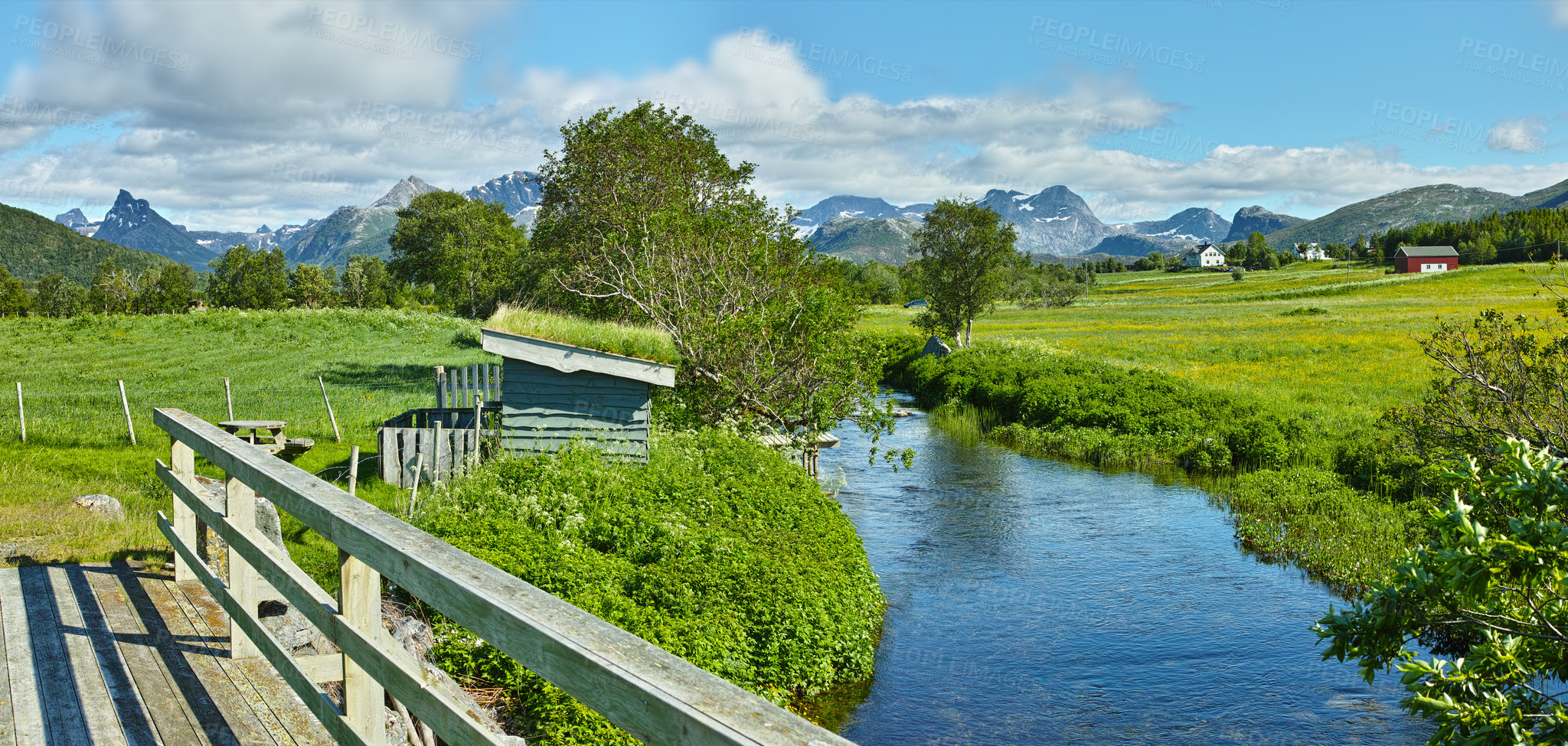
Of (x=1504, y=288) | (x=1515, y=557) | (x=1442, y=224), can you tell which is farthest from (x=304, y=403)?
A: (x=1442, y=224)

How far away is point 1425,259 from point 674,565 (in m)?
159

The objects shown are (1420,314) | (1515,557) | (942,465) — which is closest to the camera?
(1515,557)

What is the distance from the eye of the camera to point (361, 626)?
12.5 feet

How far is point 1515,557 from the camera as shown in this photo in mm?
4312

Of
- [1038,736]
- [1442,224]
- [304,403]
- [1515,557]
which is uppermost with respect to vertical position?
[1442,224]

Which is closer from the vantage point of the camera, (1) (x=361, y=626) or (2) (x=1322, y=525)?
(1) (x=361, y=626)

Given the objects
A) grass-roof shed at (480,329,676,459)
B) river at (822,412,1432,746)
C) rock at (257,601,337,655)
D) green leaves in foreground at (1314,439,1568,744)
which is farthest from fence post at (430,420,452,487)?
green leaves in foreground at (1314,439,1568,744)

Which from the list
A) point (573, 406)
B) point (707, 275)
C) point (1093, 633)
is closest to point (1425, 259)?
point (707, 275)

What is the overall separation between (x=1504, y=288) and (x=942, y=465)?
7451 centimetres

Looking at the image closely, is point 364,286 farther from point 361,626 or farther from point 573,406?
point 361,626

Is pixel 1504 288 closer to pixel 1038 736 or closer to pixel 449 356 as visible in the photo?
pixel 449 356

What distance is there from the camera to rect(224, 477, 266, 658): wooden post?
5547mm

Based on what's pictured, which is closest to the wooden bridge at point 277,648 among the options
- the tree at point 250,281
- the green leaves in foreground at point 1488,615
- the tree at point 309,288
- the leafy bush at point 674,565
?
the leafy bush at point 674,565

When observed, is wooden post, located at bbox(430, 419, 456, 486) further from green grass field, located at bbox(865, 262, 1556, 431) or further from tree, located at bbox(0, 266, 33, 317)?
tree, located at bbox(0, 266, 33, 317)
